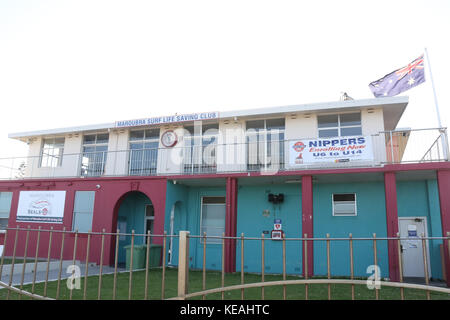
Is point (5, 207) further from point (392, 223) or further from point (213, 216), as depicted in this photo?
point (392, 223)

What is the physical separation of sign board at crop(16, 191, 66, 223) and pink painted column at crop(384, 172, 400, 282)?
40.0ft

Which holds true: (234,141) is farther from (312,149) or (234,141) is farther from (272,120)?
(312,149)

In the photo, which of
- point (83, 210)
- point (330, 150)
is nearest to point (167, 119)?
point (83, 210)

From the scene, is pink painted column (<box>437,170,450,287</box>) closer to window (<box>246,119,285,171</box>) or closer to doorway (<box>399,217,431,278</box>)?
doorway (<box>399,217,431,278</box>)

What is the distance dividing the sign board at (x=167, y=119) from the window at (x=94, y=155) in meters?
1.56

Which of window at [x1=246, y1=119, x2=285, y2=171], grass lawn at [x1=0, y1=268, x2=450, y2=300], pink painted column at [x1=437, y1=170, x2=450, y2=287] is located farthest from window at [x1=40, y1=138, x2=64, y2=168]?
pink painted column at [x1=437, y1=170, x2=450, y2=287]

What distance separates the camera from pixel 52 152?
17453 millimetres

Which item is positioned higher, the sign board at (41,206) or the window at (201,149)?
the window at (201,149)

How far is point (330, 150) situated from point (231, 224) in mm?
4227

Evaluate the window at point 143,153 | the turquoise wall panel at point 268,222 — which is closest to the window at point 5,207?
the window at point 143,153

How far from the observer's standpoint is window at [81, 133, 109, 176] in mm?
15547

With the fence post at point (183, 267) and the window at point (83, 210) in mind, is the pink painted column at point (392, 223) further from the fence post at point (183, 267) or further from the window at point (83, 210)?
the window at point (83, 210)

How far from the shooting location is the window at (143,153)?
14766 mm
